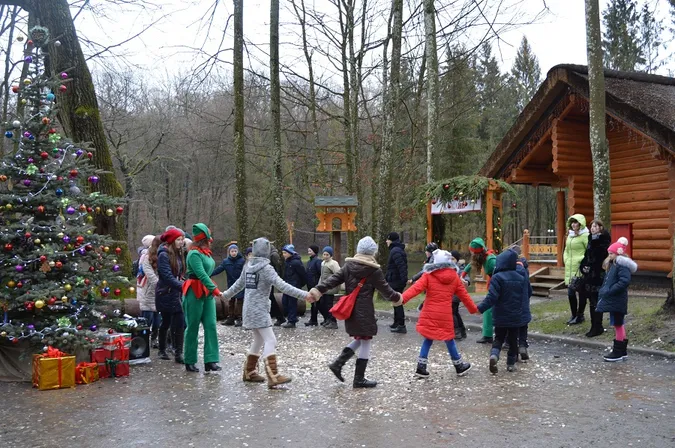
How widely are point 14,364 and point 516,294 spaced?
6874 mm

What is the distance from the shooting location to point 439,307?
28.3 feet

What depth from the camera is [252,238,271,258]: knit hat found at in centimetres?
853

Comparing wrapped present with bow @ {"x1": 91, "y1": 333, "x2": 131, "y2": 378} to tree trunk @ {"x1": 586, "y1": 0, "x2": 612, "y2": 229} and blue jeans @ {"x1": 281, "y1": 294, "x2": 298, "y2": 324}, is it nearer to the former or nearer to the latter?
blue jeans @ {"x1": 281, "y1": 294, "x2": 298, "y2": 324}

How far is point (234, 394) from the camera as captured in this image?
7.75 meters

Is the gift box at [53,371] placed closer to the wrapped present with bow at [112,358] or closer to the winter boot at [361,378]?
the wrapped present with bow at [112,358]

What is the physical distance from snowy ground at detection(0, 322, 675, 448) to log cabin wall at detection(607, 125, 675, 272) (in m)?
Answer: 8.65

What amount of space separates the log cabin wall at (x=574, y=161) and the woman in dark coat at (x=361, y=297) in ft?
40.4

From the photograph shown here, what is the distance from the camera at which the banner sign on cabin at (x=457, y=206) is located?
1872 centimetres

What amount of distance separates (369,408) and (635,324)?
6582 mm

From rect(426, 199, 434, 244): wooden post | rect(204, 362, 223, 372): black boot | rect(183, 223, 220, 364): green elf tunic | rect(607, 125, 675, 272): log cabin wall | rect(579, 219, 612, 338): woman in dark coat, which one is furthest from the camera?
rect(426, 199, 434, 244): wooden post

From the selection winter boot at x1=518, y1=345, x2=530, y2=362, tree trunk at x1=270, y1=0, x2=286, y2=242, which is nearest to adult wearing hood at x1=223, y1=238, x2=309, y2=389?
winter boot at x1=518, y1=345, x2=530, y2=362

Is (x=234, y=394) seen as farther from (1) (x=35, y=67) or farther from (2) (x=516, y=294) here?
(1) (x=35, y=67)

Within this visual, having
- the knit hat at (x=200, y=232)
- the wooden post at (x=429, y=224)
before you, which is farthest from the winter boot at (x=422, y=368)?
the wooden post at (x=429, y=224)

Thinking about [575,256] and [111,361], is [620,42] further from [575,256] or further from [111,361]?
[111,361]
